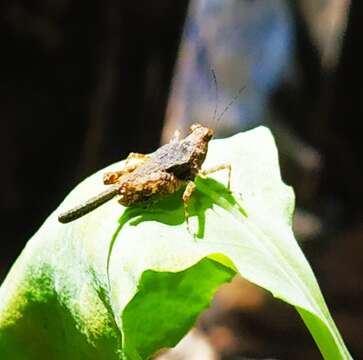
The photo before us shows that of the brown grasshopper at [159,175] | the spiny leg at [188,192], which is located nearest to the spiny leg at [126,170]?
the brown grasshopper at [159,175]

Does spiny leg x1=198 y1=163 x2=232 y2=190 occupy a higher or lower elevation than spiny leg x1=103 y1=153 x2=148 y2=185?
lower

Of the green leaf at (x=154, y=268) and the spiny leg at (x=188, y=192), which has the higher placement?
the spiny leg at (x=188, y=192)

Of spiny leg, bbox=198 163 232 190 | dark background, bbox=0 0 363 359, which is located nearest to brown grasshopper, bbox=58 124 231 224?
spiny leg, bbox=198 163 232 190

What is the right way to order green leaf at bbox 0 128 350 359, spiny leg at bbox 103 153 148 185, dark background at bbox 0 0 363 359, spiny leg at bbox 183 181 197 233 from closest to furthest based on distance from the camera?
green leaf at bbox 0 128 350 359 < spiny leg at bbox 183 181 197 233 < spiny leg at bbox 103 153 148 185 < dark background at bbox 0 0 363 359

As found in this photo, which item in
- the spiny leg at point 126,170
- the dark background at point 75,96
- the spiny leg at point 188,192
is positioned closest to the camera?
the spiny leg at point 188,192

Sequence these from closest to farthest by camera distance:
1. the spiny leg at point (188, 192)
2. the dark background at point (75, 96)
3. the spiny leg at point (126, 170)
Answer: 1. the spiny leg at point (188, 192)
2. the spiny leg at point (126, 170)
3. the dark background at point (75, 96)

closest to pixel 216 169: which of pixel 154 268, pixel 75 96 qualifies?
pixel 154 268

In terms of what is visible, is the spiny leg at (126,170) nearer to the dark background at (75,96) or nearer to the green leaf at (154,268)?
the green leaf at (154,268)

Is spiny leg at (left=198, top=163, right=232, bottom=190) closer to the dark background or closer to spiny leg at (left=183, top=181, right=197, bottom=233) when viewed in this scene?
spiny leg at (left=183, top=181, right=197, bottom=233)
